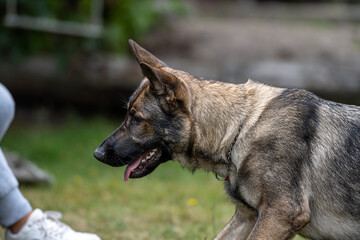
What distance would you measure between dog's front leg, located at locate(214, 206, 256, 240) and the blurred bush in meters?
6.10

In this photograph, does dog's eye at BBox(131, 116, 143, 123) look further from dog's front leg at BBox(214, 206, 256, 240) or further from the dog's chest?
dog's front leg at BBox(214, 206, 256, 240)

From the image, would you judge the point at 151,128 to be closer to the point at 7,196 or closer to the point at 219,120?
the point at 219,120

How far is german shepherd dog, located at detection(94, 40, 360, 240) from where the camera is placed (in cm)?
317

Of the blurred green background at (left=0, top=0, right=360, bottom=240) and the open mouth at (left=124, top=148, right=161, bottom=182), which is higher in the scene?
the open mouth at (left=124, top=148, right=161, bottom=182)

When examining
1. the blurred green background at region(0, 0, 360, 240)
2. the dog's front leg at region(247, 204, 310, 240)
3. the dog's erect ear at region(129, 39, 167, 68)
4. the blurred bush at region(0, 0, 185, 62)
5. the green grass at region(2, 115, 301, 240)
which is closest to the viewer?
the dog's front leg at region(247, 204, 310, 240)

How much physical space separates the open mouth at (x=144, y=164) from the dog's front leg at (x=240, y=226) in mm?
670

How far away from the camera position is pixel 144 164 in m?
3.52

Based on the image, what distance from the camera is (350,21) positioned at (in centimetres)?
1197

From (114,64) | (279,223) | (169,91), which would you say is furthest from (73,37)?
(279,223)

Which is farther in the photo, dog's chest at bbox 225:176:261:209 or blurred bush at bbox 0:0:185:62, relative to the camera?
blurred bush at bbox 0:0:185:62

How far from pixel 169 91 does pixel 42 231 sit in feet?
4.70

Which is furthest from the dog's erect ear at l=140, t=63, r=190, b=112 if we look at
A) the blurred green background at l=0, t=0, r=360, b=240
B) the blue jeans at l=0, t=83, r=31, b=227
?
the blurred green background at l=0, t=0, r=360, b=240

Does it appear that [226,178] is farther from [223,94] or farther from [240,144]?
[223,94]

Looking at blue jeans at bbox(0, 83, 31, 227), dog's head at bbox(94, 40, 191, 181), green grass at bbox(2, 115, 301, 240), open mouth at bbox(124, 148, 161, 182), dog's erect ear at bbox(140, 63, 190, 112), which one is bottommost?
green grass at bbox(2, 115, 301, 240)
